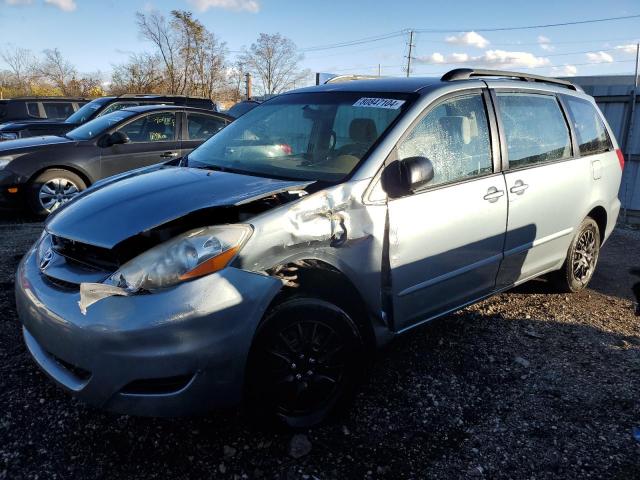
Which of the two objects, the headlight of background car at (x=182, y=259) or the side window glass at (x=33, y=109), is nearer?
the headlight of background car at (x=182, y=259)

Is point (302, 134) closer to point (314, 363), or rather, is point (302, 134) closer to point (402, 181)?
point (402, 181)

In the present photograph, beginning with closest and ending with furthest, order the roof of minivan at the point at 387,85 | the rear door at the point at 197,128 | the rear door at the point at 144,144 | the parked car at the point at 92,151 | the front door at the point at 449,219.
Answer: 1. the front door at the point at 449,219
2. the roof of minivan at the point at 387,85
3. the parked car at the point at 92,151
4. the rear door at the point at 144,144
5. the rear door at the point at 197,128

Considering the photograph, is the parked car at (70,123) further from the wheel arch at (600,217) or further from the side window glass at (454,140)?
the wheel arch at (600,217)

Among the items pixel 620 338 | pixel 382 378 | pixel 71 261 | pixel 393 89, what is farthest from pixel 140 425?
pixel 620 338

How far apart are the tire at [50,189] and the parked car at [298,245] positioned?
13.4 feet

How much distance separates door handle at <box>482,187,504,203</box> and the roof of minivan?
750mm

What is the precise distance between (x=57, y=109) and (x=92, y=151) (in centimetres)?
815

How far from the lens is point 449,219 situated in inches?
113

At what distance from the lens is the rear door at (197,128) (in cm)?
762

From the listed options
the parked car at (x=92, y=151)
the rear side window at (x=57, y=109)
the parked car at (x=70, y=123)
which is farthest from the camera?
the rear side window at (x=57, y=109)

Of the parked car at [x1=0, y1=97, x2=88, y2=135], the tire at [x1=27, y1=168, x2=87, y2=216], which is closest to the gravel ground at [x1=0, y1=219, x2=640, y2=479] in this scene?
the tire at [x1=27, y1=168, x2=87, y2=216]

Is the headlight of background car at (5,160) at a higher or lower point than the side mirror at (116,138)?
lower

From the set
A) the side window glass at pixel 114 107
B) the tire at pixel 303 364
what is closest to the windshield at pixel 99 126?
the side window glass at pixel 114 107

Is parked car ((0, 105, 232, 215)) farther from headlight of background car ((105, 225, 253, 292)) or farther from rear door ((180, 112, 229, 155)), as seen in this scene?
headlight of background car ((105, 225, 253, 292))
